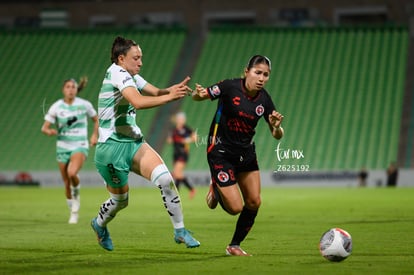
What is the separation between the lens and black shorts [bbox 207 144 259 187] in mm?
10633

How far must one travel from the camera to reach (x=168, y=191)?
34.0ft

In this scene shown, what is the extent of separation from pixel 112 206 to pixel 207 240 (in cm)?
222

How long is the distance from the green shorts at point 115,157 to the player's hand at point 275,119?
5.22ft

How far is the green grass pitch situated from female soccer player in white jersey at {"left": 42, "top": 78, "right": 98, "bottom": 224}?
2.11 feet

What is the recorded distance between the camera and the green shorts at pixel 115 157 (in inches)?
412

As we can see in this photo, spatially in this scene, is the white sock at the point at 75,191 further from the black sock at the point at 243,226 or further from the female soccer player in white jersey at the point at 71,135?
the black sock at the point at 243,226

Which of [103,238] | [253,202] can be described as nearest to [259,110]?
[253,202]

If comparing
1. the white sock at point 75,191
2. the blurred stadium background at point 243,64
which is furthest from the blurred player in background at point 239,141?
the blurred stadium background at point 243,64

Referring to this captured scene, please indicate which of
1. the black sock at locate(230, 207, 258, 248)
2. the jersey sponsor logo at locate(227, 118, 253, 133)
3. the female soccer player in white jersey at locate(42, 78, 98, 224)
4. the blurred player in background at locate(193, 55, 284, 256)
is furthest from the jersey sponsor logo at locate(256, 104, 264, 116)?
the female soccer player in white jersey at locate(42, 78, 98, 224)

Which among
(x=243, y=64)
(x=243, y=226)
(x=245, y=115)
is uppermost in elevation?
(x=243, y=64)

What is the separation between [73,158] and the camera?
16.5 metres

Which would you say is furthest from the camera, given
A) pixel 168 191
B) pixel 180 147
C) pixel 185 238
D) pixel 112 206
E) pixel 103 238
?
pixel 180 147

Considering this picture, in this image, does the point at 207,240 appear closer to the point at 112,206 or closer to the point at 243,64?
the point at 112,206

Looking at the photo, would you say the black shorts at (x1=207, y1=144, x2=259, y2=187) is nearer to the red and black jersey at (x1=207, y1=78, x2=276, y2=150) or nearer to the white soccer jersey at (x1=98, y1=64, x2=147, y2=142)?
the red and black jersey at (x1=207, y1=78, x2=276, y2=150)
